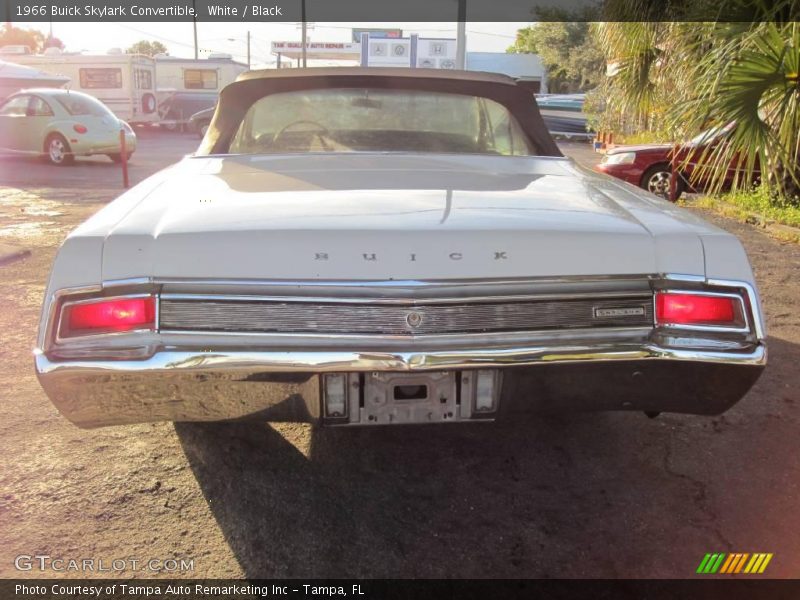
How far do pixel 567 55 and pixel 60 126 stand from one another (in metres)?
37.5

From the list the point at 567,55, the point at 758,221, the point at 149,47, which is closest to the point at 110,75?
the point at 758,221

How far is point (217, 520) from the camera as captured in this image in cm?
260

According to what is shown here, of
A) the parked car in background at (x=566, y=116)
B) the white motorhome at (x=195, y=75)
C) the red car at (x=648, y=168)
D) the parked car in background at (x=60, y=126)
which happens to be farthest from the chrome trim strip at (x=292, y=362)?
the white motorhome at (x=195, y=75)

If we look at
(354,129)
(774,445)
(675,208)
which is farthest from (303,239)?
(774,445)

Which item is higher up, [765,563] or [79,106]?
[79,106]

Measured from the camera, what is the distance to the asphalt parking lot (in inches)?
94.7

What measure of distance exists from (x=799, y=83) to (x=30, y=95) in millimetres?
14310

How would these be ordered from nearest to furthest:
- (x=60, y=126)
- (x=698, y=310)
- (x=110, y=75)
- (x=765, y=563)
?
(x=698, y=310), (x=765, y=563), (x=60, y=126), (x=110, y=75)

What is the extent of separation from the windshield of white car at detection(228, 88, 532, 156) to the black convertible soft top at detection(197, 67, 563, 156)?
0.03m

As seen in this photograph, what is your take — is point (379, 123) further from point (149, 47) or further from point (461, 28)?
point (149, 47)

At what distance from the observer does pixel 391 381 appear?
2.24m

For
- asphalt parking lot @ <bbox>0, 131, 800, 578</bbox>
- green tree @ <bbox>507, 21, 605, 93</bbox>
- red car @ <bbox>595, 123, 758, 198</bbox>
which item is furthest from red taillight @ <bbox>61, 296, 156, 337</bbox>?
green tree @ <bbox>507, 21, 605, 93</bbox>

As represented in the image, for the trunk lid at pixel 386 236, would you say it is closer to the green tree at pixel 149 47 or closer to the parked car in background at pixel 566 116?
the parked car in background at pixel 566 116

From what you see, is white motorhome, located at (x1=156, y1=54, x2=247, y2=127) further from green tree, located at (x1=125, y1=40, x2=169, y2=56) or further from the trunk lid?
green tree, located at (x1=125, y1=40, x2=169, y2=56)
